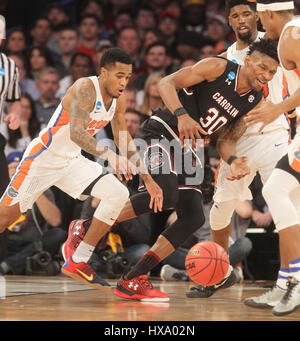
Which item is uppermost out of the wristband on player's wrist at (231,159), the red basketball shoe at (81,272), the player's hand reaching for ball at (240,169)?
the wristband on player's wrist at (231,159)

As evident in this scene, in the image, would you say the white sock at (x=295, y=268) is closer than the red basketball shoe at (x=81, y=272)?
Yes

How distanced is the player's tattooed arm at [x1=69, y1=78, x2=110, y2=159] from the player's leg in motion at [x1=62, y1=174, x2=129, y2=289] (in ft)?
1.17

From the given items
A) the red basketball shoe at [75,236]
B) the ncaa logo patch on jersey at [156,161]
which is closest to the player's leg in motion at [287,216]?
the ncaa logo patch on jersey at [156,161]

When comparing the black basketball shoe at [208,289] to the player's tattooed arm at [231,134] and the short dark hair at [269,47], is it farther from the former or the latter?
the short dark hair at [269,47]

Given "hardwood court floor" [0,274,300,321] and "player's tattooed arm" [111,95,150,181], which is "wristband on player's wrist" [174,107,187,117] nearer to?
"player's tattooed arm" [111,95,150,181]

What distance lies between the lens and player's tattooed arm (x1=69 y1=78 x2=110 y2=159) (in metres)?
4.27

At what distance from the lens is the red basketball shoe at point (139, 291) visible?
432 cm

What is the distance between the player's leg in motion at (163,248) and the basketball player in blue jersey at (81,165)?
0.69 feet

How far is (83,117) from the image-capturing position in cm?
440

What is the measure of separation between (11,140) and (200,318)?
483 cm

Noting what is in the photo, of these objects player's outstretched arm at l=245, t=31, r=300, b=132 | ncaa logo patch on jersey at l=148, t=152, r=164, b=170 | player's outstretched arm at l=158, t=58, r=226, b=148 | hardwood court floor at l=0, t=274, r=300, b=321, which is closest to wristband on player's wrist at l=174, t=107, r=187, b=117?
player's outstretched arm at l=158, t=58, r=226, b=148

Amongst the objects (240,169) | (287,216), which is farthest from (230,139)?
(287,216)

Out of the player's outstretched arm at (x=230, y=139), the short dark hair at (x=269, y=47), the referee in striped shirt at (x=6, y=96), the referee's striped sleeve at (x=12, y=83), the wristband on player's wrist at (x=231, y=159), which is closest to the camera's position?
the short dark hair at (x=269, y=47)

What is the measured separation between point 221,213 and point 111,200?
0.89 metres
